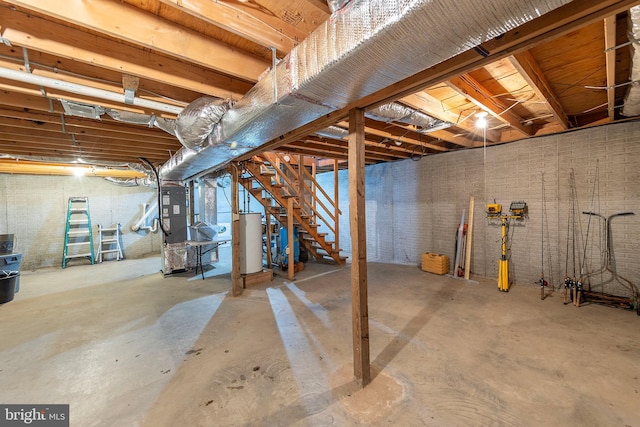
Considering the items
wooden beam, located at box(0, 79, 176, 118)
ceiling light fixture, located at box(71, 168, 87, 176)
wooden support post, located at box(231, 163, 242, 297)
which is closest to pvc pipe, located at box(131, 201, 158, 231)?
ceiling light fixture, located at box(71, 168, 87, 176)

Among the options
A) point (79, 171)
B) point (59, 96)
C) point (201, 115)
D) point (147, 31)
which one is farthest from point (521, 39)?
point (79, 171)

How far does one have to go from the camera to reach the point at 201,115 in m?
2.05

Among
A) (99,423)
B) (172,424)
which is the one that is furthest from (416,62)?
(99,423)

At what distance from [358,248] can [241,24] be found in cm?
151

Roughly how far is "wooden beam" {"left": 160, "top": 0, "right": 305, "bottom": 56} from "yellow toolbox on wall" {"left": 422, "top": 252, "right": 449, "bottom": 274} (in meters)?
4.23

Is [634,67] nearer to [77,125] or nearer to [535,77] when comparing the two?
[535,77]

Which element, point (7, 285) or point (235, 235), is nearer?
point (7, 285)

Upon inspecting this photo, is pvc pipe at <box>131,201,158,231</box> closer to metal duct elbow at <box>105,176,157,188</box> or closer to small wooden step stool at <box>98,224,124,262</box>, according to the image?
small wooden step stool at <box>98,224,124,262</box>

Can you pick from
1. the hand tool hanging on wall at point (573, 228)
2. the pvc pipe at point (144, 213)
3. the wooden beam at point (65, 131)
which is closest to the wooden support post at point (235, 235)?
the wooden beam at point (65, 131)

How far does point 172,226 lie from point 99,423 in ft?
12.8

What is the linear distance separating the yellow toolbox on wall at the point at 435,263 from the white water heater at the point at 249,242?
3.07 m

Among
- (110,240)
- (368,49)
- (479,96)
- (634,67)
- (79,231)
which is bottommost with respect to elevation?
(110,240)

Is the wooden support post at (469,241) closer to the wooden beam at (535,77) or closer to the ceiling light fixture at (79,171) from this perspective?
the wooden beam at (535,77)

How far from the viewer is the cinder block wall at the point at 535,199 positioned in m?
3.14
